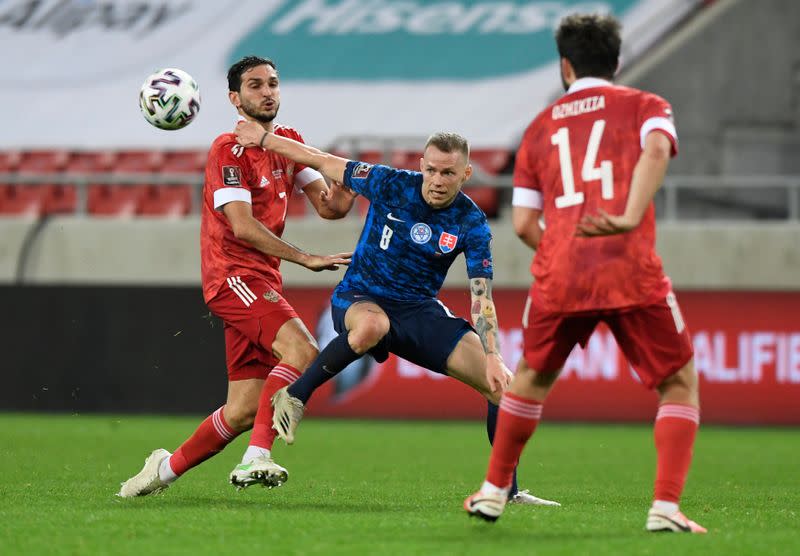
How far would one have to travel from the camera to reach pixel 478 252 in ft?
21.5

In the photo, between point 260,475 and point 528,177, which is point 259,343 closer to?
point 260,475

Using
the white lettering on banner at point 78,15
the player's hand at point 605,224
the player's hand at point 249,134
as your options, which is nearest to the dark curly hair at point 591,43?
the player's hand at point 605,224

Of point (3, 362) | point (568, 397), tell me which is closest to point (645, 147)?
point (568, 397)

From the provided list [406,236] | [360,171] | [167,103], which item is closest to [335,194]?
[360,171]

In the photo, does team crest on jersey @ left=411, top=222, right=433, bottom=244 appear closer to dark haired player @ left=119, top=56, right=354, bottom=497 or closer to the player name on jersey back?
dark haired player @ left=119, top=56, right=354, bottom=497

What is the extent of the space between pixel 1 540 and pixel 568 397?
10646 mm

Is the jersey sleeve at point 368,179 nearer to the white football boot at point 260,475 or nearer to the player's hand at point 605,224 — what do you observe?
the white football boot at point 260,475

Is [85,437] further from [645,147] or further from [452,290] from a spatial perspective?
[645,147]

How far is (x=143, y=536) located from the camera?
5191 mm

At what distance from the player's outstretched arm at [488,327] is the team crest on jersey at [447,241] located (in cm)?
20

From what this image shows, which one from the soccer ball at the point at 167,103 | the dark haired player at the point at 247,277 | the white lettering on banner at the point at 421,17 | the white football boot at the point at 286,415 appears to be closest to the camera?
the white football boot at the point at 286,415

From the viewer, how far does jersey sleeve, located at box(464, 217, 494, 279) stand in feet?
21.5

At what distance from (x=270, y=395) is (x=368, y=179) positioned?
1.16 metres

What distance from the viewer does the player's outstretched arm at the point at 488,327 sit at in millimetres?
6191
